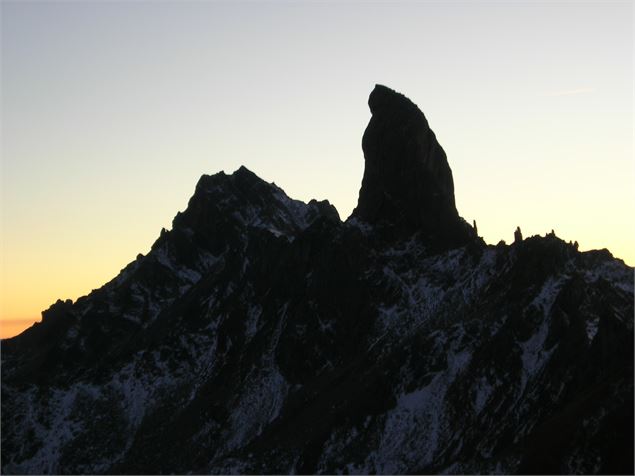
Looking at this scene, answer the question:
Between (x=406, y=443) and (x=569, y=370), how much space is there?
2437 cm

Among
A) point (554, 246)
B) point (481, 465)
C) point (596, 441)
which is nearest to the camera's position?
point (596, 441)

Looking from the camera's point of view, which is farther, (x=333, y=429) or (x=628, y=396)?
(x=333, y=429)

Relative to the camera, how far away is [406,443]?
170625mm

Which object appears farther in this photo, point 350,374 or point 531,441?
point 350,374

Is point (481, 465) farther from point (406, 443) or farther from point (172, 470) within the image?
point (172, 470)

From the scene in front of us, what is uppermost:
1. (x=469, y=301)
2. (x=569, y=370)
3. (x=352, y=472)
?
(x=469, y=301)

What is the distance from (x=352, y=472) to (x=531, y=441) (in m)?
29.3

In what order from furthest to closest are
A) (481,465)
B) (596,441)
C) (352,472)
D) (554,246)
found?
(554,246), (352,472), (481,465), (596,441)

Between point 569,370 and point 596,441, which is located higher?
point 569,370

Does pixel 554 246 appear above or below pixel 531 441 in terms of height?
above

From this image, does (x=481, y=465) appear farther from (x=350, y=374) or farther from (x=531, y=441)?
(x=350, y=374)

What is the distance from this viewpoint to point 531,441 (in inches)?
5901

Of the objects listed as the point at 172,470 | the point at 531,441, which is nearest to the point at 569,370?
the point at 531,441

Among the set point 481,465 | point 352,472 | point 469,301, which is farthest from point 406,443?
point 469,301
